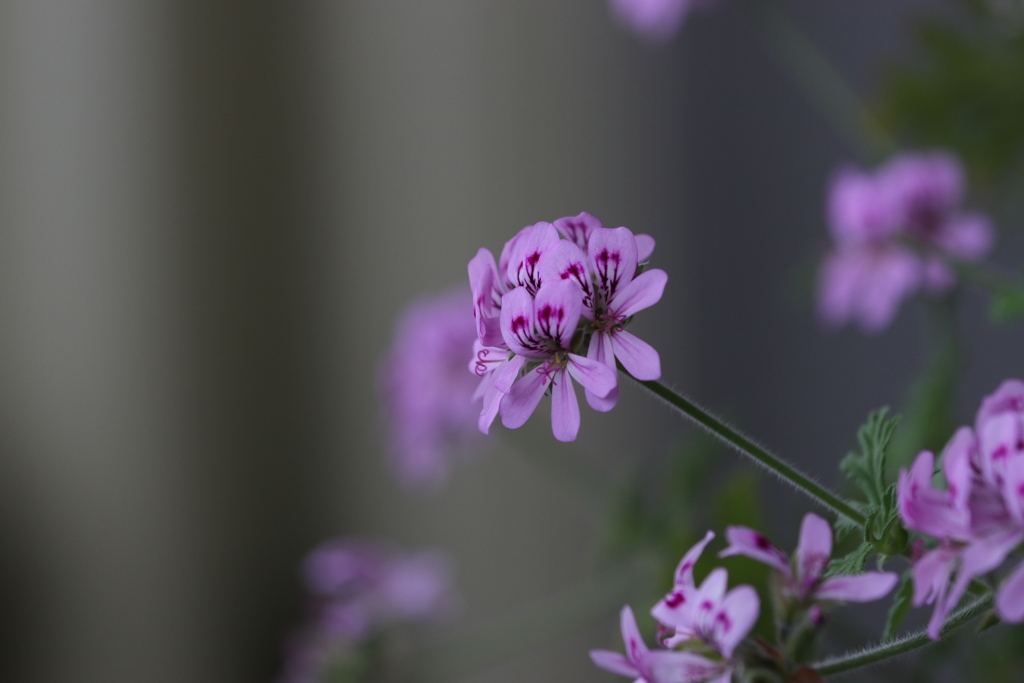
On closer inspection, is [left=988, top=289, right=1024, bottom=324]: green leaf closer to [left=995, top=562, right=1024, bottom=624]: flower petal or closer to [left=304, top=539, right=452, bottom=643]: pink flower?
[left=995, top=562, right=1024, bottom=624]: flower petal

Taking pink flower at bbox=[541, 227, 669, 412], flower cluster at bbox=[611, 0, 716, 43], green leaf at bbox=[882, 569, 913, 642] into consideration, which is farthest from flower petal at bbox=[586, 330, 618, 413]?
flower cluster at bbox=[611, 0, 716, 43]

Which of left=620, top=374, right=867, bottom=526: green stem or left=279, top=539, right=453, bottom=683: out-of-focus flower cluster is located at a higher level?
left=279, top=539, right=453, bottom=683: out-of-focus flower cluster

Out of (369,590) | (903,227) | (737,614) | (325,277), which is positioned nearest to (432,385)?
(369,590)

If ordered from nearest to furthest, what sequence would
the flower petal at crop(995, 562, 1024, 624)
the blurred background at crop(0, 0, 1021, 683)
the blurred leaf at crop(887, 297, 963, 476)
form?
the flower petal at crop(995, 562, 1024, 624), the blurred leaf at crop(887, 297, 963, 476), the blurred background at crop(0, 0, 1021, 683)

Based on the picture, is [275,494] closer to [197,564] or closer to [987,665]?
[197,564]

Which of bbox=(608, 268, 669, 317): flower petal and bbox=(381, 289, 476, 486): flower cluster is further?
bbox=(381, 289, 476, 486): flower cluster

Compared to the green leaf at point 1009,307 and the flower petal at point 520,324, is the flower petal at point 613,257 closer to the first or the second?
the flower petal at point 520,324

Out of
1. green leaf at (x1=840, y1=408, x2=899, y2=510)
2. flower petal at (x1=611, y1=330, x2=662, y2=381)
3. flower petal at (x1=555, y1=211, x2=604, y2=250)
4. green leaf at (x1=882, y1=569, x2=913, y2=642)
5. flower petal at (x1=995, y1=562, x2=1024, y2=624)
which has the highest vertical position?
flower petal at (x1=555, y1=211, x2=604, y2=250)
